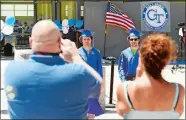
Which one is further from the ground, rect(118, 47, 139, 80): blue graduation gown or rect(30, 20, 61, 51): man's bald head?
rect(30, 20, 61, 51): man's bald head

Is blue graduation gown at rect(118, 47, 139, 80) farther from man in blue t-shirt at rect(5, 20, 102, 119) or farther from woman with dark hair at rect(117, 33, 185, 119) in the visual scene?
man in blue t-shirt at rect(5, 20, 102, 119)

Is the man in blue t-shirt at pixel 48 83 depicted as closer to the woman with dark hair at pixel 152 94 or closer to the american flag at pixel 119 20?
the woman with dark hair at pixel 152 94

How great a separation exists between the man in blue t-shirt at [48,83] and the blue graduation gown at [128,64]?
3.77 meters

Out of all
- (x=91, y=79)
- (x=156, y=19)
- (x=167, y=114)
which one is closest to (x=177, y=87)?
(x=167, y=114)

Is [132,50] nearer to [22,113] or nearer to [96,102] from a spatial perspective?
[96,102]

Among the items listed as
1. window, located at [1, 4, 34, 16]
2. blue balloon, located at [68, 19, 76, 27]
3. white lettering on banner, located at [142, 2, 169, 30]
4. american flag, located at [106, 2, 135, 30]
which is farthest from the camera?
window, located at [1, 4, 34, 16]

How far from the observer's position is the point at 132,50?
6.38 m

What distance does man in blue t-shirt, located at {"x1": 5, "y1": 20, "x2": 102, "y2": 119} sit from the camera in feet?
7.78

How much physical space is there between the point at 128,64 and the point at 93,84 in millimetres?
3881

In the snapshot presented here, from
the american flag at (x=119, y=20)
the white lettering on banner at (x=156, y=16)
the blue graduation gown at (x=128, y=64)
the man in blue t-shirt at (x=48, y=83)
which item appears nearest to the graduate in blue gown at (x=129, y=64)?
the blue graduation gown at (x=128, y=64)

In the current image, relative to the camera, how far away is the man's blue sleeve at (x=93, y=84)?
2.40 metres

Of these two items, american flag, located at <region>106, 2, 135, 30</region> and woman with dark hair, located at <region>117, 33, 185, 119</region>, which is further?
american flag, located at <region>106, 2, 135, 30</region>

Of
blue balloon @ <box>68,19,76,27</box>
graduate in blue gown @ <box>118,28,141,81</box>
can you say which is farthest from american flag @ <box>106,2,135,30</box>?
graduate in blue gown @ <box>118,28,141,81</box>

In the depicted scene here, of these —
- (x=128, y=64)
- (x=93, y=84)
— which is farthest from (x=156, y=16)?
(x=93, y=84)
